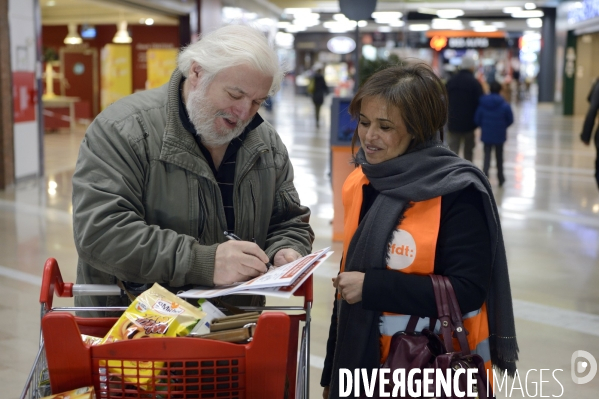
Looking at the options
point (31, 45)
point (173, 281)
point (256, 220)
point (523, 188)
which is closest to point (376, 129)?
point (256, 220)

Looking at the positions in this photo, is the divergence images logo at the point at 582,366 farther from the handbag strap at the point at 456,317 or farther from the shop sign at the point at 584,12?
the shop sign at the point at 584,12

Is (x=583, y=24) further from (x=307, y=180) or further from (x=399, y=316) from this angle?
(x=399, y=316)

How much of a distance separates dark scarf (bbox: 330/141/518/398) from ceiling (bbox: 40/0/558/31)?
18.0 feet

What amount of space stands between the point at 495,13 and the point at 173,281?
3117cm

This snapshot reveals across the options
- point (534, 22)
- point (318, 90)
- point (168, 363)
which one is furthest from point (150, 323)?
point (534, 22)

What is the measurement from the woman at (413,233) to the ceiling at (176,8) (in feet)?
17.9

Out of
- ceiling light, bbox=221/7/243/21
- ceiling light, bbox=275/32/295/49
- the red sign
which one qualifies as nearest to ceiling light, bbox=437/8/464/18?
ceiling light, bbox=221/7/243/21

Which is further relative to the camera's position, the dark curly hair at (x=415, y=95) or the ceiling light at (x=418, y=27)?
the ceiling light at (x=418, y=27)

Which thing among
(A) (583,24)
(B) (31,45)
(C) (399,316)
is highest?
(A) (583,24)

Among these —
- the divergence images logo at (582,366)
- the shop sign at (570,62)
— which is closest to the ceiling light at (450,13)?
the shop sign at (570,62)

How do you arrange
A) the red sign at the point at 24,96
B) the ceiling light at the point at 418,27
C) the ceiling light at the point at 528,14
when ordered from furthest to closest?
1. the ceiling light at the point at 418,27
2. the ceiling light at the point at 528,14
3. the red sign at the point at 24,96

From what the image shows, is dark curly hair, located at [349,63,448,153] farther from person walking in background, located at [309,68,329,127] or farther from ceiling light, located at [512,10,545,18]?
ceiling light, located at [512,10,545,18]

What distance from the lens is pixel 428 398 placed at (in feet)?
6.04

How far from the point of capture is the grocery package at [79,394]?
1.47 metres
